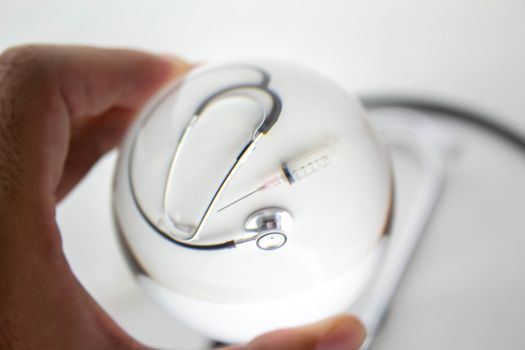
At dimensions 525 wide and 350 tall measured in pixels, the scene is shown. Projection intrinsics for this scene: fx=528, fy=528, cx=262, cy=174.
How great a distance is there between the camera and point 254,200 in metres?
0.36

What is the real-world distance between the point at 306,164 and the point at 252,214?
5cm

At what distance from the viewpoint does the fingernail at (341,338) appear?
418 mm

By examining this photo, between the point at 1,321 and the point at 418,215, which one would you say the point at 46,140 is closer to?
the point at 1,321

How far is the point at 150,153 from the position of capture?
1.34 feet

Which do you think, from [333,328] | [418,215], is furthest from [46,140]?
[418,215]

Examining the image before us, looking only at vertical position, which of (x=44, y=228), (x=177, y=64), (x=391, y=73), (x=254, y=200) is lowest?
(x=44, y=228)

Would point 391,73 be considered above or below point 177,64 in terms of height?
above

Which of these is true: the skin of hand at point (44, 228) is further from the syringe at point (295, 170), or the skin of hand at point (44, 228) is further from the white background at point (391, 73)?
the white background at point (391, 73)

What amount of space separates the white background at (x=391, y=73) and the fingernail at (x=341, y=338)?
0.22 m

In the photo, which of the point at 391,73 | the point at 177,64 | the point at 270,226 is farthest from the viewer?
the point at 391,73

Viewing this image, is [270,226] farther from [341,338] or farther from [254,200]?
[341,338]

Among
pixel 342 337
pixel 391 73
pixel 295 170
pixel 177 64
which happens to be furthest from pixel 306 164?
pixel 391 73

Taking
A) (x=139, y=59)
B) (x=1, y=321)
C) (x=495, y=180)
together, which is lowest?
(x=1, y=321)

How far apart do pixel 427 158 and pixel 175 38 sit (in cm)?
41
